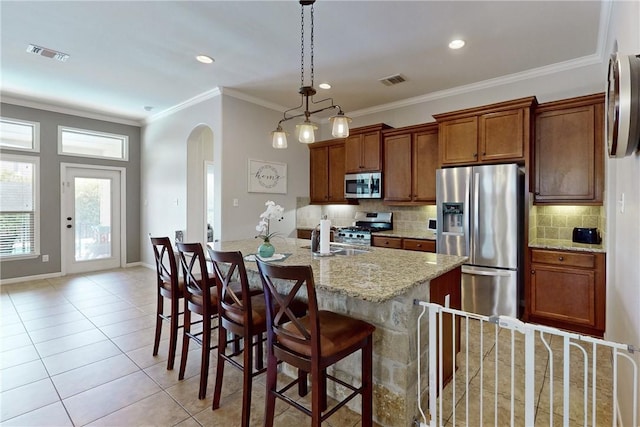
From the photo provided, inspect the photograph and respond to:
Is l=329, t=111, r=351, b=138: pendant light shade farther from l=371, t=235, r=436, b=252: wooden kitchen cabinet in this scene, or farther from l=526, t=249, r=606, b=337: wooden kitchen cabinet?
l=526, t=249, r=606, b=337: wooden kitchen cabinet

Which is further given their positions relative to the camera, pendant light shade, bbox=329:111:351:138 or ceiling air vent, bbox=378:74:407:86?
ceiling air vent, bbox=378:74:407:86

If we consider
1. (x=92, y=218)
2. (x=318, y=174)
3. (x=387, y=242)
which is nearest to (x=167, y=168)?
(x=92, y=218)

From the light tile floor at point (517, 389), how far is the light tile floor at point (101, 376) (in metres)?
0.70

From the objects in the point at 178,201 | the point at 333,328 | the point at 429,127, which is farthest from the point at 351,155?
the point at 333,328

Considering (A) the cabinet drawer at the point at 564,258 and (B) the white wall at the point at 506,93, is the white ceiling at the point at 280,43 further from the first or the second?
(A) the cabinet drawer at the point at 564,258

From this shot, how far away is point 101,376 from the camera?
92.9 inches

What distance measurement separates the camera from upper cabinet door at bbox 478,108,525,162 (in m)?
3.30

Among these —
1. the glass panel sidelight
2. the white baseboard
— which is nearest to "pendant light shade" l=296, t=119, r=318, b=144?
the glass panel sidelight

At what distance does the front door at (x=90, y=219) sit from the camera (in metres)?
5.57

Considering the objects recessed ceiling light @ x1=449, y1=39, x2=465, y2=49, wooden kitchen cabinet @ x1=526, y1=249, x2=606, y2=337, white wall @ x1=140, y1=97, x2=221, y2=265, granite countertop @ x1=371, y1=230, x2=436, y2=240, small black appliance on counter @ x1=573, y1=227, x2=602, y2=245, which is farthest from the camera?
white wall @ x1=140, y1=97, x2=221, y2=265

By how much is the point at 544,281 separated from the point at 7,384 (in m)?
4.64

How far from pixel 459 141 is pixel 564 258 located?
162 cm

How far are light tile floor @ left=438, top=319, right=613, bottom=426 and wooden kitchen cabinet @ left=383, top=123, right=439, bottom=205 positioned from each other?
6.59 feet

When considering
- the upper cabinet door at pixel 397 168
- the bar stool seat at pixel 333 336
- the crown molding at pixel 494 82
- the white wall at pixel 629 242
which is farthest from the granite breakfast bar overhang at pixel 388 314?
the crown molding at pixel 494 82
